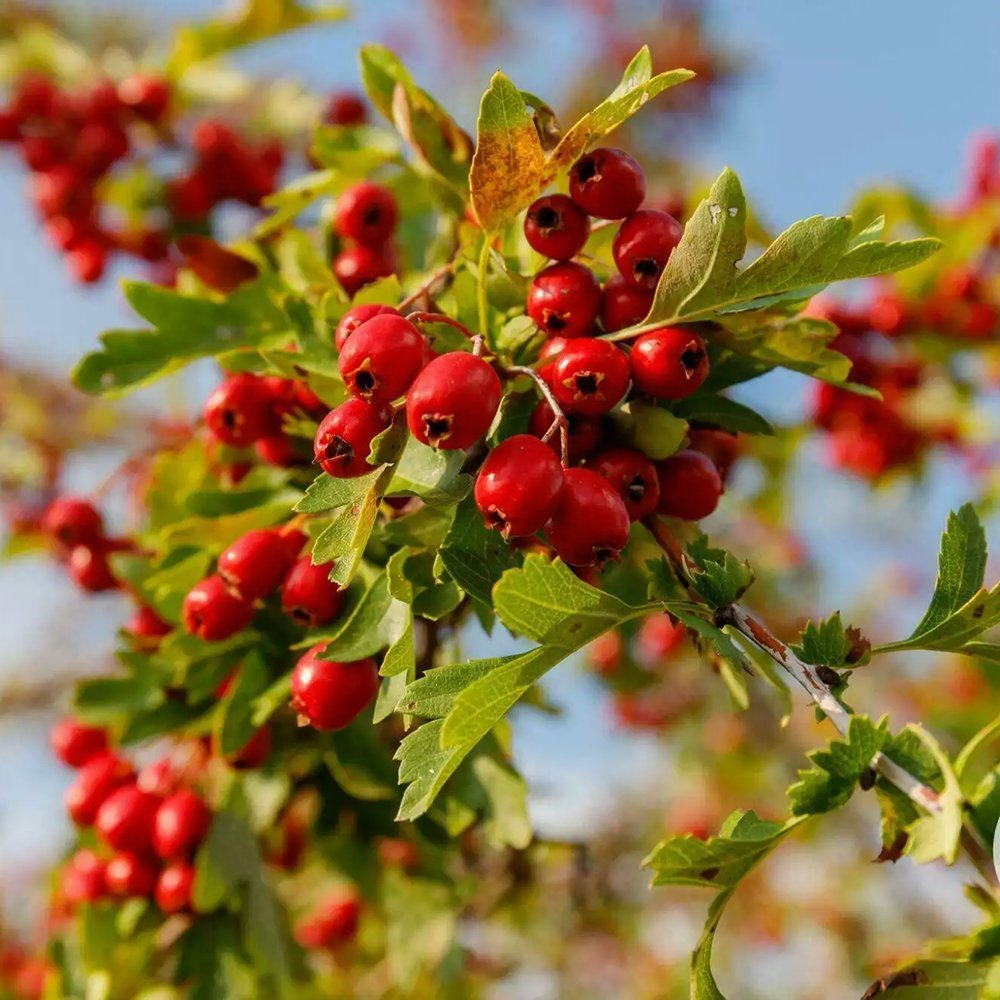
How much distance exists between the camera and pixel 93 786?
2068mm

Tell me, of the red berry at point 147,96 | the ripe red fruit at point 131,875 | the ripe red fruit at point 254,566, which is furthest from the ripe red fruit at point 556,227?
the red berry at point 147,96

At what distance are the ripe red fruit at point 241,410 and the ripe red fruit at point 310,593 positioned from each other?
0.92ft

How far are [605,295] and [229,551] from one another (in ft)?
2.30

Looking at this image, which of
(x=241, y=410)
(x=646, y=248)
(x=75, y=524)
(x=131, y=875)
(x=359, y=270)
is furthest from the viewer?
(x=75, y=524)

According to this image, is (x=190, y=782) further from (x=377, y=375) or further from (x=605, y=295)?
(x=605, y=295)

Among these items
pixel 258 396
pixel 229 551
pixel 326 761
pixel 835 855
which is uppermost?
pixel 258 396

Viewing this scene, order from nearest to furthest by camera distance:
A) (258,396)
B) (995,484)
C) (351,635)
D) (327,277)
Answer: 1. (351,635)
2. (258,396)
3. (327,277)
4. (995,484)

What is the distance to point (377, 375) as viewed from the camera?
1150 millimetres

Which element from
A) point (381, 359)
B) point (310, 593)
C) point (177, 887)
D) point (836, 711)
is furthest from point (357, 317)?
point (177, 887)

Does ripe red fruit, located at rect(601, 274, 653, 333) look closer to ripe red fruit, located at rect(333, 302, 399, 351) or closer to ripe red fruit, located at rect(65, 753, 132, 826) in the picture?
ripe red fruit, located at rect(333, 302, 399, 351)

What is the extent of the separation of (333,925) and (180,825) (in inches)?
58.9

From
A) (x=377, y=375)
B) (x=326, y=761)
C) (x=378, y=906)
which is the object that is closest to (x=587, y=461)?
(x=377, y=375)

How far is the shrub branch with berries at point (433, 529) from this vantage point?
1128 millimetres

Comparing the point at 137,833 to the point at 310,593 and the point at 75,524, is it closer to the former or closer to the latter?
the point at 75,524
